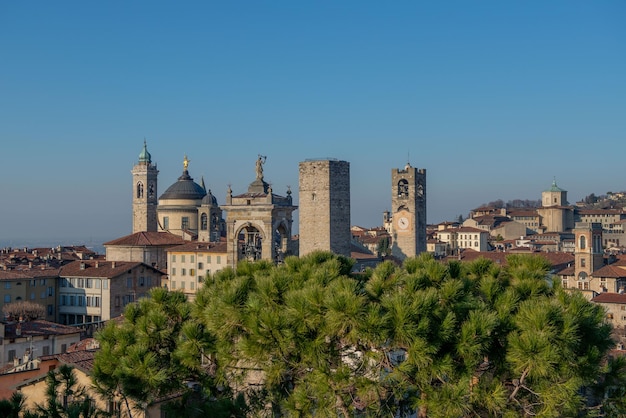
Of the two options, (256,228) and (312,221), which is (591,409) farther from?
(312,221)

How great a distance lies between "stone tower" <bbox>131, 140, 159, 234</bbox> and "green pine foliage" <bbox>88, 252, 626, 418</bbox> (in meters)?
71.9

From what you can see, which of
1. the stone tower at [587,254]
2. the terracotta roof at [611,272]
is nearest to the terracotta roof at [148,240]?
the stone tower at [587,254]

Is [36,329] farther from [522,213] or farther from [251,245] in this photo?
[522,213]

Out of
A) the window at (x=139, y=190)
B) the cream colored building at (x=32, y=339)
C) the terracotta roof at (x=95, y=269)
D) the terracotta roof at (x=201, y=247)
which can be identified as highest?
the window at (x=139, y=190)

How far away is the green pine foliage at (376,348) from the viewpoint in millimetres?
12289

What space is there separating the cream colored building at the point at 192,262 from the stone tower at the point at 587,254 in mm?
25139

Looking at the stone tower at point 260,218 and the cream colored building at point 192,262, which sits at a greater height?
the stone tower at point 260,218

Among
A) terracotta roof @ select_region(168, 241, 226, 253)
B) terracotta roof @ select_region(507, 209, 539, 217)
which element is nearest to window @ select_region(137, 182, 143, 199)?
terracotta roof @ select_region(168, 241, 226, 253)

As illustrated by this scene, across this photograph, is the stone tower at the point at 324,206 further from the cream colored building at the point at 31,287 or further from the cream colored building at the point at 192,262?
the cream colored building at the point at 31,287

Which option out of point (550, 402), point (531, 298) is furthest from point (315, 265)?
point (550, 402)

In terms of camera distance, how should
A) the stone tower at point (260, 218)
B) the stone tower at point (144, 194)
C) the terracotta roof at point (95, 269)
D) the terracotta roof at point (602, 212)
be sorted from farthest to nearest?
1. the terracotta roof at point (602, 212)
2. the stone tower at point (144, 194)
3. the terracotta roof at point (95, 269)
4. the stone tower at point (260, 218)

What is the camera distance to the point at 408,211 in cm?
7175

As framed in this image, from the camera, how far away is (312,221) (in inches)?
1865

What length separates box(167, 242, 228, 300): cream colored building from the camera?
2213 inches
